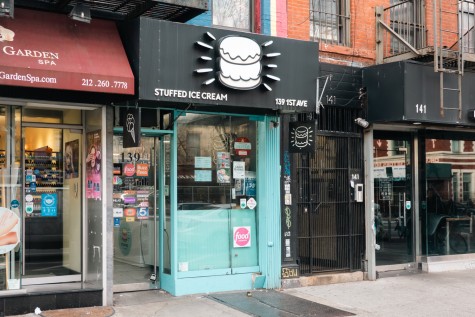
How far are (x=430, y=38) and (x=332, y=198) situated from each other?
4.27 meters

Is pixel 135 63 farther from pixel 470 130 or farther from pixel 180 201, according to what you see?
pixel 470 130

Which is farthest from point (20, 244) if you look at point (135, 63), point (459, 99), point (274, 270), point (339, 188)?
point (459, 99)

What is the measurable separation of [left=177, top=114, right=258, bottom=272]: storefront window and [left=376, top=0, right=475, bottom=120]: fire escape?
11.5ft

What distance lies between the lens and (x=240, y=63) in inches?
344

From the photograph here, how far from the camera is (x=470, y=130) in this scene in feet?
41.4

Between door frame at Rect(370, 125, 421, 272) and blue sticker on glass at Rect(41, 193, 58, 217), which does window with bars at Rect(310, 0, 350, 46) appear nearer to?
door frame at Rect(370, 125, 421, 272)

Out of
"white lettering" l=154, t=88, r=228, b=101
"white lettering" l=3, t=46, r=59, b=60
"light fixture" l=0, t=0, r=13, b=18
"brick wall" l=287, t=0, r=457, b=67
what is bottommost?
"white lettering" l=154, t=88, r=228, b=101

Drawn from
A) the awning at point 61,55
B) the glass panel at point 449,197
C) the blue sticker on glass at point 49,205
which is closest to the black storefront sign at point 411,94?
the glass panel at point 449,197

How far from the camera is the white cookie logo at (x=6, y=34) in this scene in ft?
23.7

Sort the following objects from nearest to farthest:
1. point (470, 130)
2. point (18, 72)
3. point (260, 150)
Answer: point (18, 72) → point (260, 150) → point (470, 130)

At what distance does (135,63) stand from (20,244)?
3105 millimetres

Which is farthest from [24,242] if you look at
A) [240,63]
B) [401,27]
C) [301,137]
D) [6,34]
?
[401,27]

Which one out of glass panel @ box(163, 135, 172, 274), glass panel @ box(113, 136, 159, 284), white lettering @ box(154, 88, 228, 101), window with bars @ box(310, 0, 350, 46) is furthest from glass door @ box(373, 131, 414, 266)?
glass panel @ box(113, 136, 159, 284)

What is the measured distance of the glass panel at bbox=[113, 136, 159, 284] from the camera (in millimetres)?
9453
